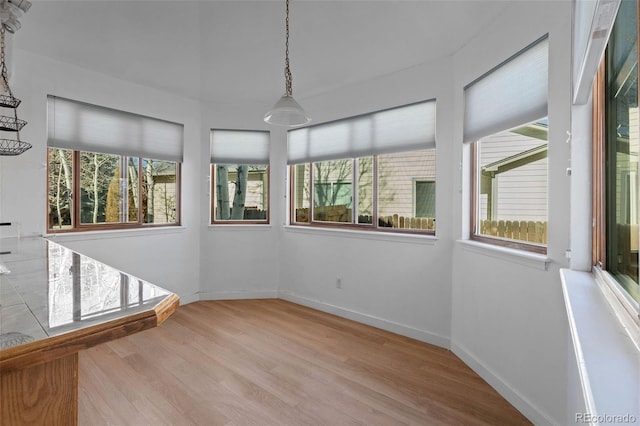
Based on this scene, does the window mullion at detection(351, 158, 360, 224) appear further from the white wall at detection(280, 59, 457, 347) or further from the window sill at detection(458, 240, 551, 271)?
the window sill at detection(458, 240, 551, 271)

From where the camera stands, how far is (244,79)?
337cm

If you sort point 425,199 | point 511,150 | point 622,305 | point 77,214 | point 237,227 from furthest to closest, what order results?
point 237,227, point 77,214, point 425,199, point 511,150, point 622,305

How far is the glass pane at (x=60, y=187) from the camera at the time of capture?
302 cm

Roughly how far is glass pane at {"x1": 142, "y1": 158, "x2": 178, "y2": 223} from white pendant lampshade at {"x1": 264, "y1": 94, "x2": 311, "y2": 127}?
7.81ft

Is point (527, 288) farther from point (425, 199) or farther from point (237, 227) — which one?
point (237, 227)

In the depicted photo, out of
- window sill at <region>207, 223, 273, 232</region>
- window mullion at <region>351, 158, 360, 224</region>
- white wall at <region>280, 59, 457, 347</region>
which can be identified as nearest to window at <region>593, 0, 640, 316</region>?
white wall at <region>280, 59, 457, 347</region>

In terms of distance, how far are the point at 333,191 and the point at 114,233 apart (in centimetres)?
250

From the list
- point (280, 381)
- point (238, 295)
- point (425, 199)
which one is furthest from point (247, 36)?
point (238, 295)

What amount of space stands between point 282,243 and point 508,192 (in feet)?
8.97

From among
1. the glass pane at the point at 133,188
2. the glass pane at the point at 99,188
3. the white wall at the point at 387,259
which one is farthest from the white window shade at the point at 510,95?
the glass pane at the point at 99,188

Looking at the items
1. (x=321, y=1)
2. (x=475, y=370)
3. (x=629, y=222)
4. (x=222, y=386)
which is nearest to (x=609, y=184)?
(x=629, y=222)

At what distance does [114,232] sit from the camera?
334 centimetres

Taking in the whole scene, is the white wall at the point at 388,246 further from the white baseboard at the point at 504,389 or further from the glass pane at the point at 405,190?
the glass pane at the point at 405,190

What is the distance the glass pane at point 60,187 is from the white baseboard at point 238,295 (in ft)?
5.70
